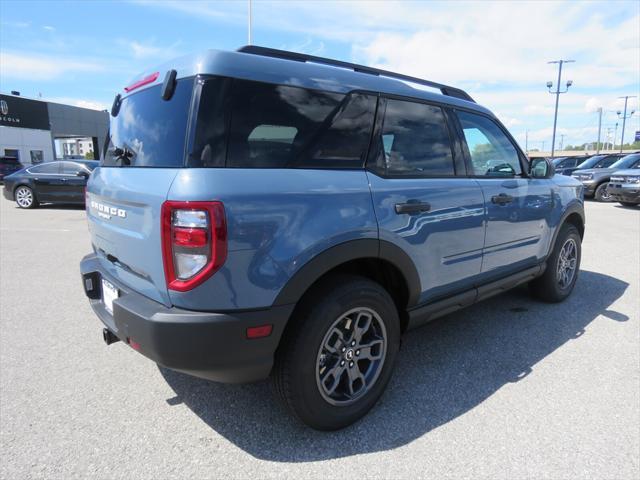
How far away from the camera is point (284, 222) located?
6.39ft

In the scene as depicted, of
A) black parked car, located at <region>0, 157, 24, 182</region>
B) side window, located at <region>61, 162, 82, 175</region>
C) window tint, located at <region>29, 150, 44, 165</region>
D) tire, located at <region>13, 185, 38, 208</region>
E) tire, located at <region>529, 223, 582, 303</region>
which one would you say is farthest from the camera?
window tint, located at <region>29, 150, 44, 165</region>

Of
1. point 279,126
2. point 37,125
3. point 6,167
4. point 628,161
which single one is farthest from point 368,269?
point 37,125

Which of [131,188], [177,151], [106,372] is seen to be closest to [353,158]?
[177,151]

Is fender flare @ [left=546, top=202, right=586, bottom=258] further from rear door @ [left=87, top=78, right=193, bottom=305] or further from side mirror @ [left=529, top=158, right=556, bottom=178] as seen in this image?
rear door @ [left=87, top=78, right=193, bottom=305]

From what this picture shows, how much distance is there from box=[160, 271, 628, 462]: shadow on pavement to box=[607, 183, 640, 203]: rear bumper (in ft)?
33.0

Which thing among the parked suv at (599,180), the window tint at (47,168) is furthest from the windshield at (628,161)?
the window tint at (47,168)

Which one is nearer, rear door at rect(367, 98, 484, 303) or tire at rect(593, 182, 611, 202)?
rear door at rect(367, 98, 484, 303)

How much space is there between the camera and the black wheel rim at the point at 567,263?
173 inches

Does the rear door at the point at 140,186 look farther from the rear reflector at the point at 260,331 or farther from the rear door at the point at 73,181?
the rear door at the point at 73,181

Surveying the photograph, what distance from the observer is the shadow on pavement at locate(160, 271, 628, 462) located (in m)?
2.30

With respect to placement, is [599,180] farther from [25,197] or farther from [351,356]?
[25,197]

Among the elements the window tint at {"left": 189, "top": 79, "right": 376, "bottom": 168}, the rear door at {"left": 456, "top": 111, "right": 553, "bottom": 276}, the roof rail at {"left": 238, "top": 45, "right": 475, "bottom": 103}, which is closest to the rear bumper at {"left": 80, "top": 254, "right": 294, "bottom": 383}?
the window tint at {"left": 189, "top": 79, "right": 376, "bottom": 168}

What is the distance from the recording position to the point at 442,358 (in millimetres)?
3225

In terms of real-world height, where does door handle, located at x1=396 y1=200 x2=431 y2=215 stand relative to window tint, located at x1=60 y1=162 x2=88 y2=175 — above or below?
below
